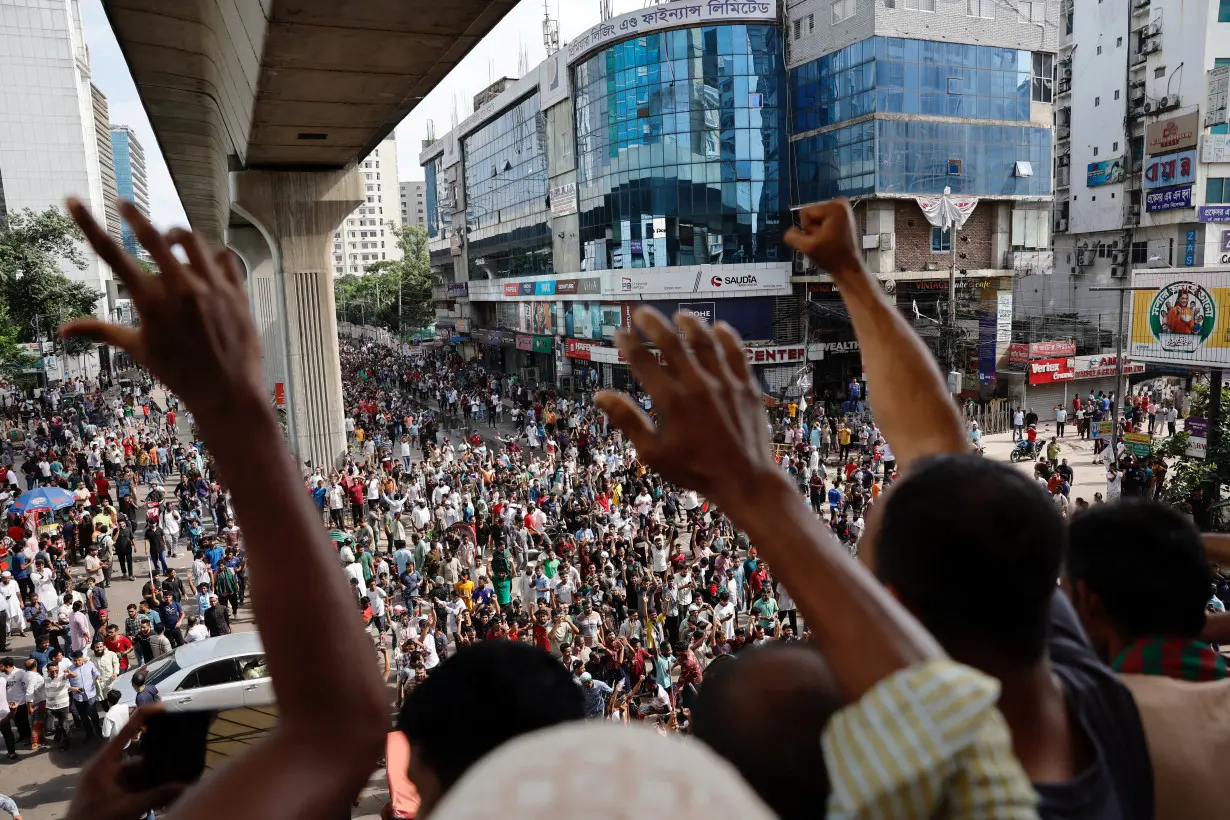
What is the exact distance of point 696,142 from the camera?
3612cm

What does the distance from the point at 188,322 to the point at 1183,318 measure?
22602 millimetres

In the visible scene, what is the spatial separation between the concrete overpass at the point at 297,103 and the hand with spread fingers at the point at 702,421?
6.43 meters

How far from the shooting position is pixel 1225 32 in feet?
125

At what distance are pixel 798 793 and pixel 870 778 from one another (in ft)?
1.08

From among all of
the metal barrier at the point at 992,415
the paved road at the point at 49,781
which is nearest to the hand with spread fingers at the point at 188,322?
the paved road at the point at 49,781

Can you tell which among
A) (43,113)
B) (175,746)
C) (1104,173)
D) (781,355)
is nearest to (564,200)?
(781,355)

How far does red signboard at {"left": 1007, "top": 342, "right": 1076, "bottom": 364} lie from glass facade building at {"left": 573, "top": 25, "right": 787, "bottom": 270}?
10303 millimetres

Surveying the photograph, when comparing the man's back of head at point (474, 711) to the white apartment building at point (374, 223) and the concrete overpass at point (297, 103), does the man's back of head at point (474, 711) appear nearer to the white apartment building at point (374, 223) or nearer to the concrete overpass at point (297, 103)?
the concrete overpass at point (297, 103)

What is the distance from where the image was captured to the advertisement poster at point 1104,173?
44.4 meters

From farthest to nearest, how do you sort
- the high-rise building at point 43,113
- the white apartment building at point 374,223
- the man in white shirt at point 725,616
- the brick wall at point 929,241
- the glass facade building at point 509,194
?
the white apartment building at point 374,223, the high-rise building at point 43,113, the glass facade building at point 509,194, the brick wall at point 929,241, the man in white shirt at point 725,616

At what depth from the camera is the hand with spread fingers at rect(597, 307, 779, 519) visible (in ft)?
4.12

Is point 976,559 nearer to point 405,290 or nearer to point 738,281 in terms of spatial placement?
point 738,281

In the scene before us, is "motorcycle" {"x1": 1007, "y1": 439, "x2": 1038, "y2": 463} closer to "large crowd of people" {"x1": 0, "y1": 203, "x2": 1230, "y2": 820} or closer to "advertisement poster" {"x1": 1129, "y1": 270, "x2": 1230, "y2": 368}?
"advertisement poster" {"x1": 1129, "y1": 270, "x2": 1230, "y2": 368}

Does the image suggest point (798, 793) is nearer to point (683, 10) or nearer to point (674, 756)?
point (674, 756)
